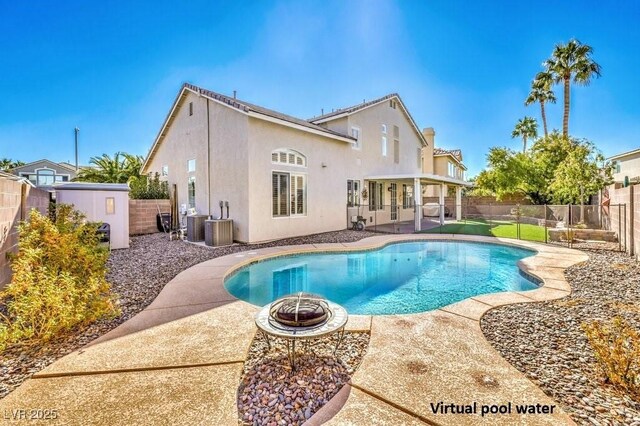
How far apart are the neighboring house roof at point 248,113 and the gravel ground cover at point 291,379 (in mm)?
9163

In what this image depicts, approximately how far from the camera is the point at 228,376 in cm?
294

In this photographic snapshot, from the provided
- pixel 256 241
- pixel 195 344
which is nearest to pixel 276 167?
pixel 256 241

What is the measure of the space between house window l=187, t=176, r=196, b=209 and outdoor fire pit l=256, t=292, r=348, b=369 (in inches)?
480

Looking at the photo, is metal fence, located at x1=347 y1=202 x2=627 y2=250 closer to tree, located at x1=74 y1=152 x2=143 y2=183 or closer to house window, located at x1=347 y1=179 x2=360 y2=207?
house window, located at x1=347 y1=179 x2=360 y2=207

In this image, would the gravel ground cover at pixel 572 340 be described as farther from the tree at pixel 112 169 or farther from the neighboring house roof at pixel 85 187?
the tree at pixel 112 169

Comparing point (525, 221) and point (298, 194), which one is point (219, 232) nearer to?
point (298, 194)

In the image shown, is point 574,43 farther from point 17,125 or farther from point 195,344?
point 17,125

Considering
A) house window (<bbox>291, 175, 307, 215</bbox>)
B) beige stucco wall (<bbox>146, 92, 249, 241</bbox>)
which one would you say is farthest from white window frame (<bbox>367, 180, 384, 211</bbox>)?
beige stucco wall (<bbox>146, 92, 249, 241</bbox>)

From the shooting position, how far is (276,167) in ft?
39.8

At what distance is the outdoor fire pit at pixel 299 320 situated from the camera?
2.88m

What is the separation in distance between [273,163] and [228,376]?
9.79 m

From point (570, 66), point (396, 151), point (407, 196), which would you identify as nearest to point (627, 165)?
point (570, 66)

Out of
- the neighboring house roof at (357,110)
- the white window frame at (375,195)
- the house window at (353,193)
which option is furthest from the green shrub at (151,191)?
the white window frame at (375,195)

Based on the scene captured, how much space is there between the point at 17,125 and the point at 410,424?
1331 inches
